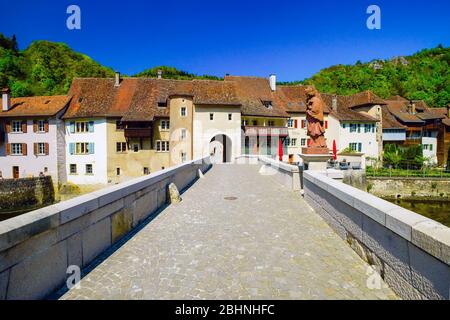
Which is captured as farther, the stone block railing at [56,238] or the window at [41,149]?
the window at [41,149]

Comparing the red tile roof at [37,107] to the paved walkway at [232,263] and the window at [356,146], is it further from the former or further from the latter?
the window at [356,146]

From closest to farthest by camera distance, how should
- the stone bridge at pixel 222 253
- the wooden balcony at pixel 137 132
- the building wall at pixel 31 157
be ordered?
the stone bridge at pixel 222 253 → the wooden balcony at pixel 137 132 → the building wall at pixel 31 157

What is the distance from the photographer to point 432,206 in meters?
30.2

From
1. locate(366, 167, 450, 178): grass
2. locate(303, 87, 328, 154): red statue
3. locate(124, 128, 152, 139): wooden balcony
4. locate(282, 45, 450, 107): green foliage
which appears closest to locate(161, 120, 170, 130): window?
locate(124, 128, 152, 139): wooden balcony

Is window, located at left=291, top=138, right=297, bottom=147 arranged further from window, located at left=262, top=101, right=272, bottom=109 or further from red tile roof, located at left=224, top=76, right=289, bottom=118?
window, located at left=262, top=101, right=272, bottom=109

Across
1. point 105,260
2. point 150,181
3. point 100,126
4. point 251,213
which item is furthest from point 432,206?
point 100,126

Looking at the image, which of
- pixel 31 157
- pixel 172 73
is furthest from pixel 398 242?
pixel 172 73

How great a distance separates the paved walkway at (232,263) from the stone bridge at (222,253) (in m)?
0.02

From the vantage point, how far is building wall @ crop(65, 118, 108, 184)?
1371 inches

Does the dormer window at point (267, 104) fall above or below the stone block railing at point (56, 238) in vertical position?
above

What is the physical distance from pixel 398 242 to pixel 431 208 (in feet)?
107

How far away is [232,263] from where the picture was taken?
4.51 m

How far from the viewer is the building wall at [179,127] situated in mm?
34125

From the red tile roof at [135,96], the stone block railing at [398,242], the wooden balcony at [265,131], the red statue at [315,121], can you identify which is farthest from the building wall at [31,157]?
the stone block railing at [398,242]
